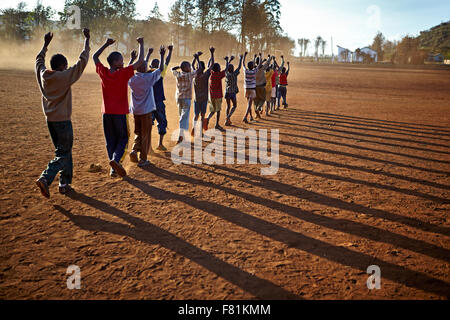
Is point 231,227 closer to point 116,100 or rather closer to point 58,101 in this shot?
point 116,100

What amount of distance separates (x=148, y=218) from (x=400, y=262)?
122 inches

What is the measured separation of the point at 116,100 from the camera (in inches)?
199

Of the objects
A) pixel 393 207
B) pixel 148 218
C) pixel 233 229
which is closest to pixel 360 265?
pixel 233 229

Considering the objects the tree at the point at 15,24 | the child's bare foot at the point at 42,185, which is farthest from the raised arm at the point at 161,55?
the tree at the point at 15,24

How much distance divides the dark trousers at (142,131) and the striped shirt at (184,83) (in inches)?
71.1

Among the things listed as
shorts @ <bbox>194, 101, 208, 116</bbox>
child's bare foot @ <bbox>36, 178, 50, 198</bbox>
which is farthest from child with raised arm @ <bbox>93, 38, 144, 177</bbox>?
shorts @ <bbox>194, 101, 208, 116</bbox>

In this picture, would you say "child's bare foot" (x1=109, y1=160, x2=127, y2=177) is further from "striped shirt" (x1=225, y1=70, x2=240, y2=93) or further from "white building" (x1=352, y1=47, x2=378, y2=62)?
"white building" (x1=352, y1=47, x2=378, y2=62)

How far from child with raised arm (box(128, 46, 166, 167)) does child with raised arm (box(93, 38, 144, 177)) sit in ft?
1.85

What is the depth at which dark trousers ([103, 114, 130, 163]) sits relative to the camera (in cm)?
519

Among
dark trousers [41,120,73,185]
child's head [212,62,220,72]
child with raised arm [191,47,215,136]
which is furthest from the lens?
child's head [212,62,220,72]

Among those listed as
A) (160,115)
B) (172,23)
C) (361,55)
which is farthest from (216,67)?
(361,55)

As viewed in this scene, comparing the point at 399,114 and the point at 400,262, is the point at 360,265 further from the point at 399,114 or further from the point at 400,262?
the point at 399,114

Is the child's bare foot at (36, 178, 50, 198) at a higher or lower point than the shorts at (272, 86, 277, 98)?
lower
